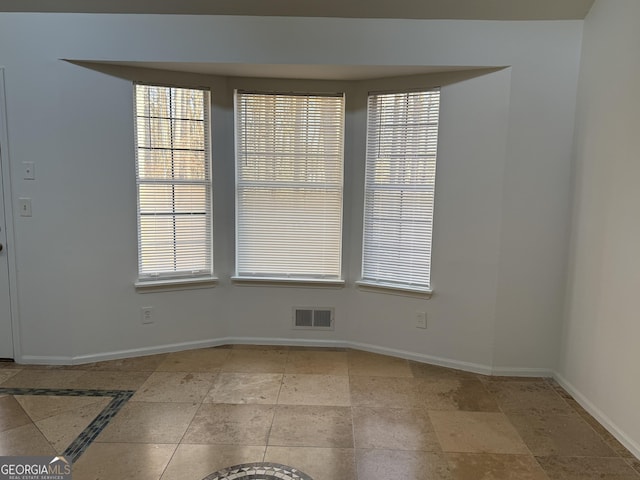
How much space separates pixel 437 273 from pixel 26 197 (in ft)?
9.87

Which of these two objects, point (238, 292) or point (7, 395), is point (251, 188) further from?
point (7, 395)

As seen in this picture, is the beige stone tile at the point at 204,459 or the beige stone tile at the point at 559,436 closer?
the beige stone tile at the point at 204,459

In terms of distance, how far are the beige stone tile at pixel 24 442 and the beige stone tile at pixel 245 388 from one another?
33.6 inches

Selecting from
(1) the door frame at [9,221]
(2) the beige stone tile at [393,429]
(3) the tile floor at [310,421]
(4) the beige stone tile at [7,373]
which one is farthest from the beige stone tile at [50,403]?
(2) the beige stone tile at [393,429]

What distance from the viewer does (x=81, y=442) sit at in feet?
7.32

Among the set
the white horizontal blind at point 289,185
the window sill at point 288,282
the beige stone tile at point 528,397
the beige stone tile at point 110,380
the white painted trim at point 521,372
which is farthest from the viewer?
the window sill at point 288,282

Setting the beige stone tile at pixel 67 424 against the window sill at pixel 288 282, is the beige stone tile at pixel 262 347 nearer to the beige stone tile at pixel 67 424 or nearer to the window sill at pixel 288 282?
the window sill at pixel 288 282

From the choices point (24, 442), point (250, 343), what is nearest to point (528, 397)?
point (250, 343)

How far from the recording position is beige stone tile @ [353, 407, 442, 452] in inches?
89.1

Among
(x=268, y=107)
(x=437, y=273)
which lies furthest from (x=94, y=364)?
(x=437, y=273)

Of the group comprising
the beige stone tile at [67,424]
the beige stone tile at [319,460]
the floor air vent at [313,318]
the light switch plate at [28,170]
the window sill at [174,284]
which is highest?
the light switch plate at [28,170]

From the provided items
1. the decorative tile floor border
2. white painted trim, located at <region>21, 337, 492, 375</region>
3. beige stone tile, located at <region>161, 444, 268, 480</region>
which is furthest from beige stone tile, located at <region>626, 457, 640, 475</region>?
the decorative tile floor border

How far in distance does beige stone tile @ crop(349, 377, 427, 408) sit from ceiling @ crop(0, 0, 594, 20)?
8.19 ft

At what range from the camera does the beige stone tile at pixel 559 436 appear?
7.36 ft
